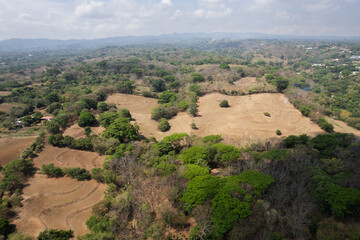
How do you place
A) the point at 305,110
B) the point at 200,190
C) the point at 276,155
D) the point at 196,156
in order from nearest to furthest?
the point at 200,190
the point at 276,155
the point at 196,156
the point at 305,110

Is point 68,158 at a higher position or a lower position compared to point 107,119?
lower

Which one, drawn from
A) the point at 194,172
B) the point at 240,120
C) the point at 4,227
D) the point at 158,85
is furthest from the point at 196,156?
the point at 158,85

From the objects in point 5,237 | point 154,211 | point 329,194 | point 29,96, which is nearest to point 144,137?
point 154,211

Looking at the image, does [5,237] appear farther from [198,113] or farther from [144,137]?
[198,113]

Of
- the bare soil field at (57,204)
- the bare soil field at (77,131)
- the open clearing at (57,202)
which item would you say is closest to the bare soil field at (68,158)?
the open clearing at (57,202)

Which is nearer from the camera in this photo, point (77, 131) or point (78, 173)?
point (78, 173)

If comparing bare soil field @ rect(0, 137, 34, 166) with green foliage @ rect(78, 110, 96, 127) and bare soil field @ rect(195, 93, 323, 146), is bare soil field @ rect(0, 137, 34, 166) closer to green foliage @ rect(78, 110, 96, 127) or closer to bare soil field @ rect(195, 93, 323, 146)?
green foliage @ rect(78, 110, 96, 127)

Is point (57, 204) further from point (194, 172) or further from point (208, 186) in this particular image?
point (208, 186)

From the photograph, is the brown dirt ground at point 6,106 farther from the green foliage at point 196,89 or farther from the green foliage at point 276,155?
the green foliage at point 276,155
